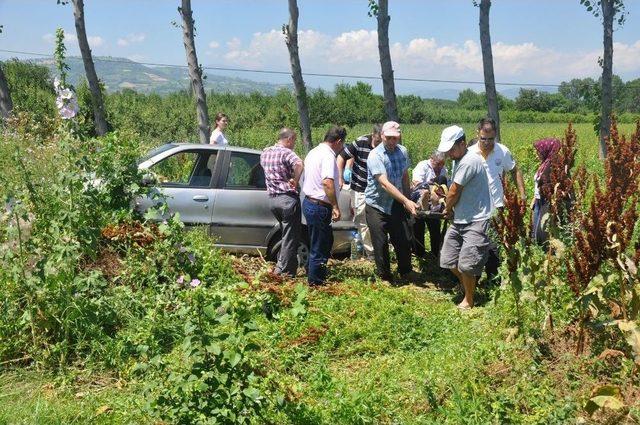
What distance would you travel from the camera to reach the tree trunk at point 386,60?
1267cm

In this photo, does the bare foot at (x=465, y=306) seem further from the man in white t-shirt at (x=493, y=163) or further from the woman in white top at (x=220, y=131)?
the woman in white top at (x=220, y=131)

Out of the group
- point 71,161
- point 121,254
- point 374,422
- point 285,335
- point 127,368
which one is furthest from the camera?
point 121,254

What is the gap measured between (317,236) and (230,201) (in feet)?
5.07

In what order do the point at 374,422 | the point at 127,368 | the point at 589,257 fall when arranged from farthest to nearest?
1. the point at 127,368
2. the point at 589,257
3. the point at 374,422

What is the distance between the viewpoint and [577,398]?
Answer: 415 cm

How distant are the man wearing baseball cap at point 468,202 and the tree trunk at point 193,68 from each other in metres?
8.99

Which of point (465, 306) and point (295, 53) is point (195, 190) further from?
point (295, 53)

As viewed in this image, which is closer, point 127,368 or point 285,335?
point 127,368

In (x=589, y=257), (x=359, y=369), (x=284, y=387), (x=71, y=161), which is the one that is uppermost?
(x=71, y=161)

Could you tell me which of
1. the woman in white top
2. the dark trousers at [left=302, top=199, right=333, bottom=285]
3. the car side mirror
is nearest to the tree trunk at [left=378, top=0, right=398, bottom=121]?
the woman in white top

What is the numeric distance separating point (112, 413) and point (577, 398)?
3.12m

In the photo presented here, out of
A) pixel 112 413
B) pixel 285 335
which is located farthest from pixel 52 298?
pixel 285 335

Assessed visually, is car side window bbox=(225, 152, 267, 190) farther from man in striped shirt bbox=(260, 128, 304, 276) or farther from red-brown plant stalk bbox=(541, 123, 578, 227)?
red-brown plant stalk bbox=(541, 123, 578, 227)

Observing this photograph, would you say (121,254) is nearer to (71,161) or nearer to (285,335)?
(71,161)
